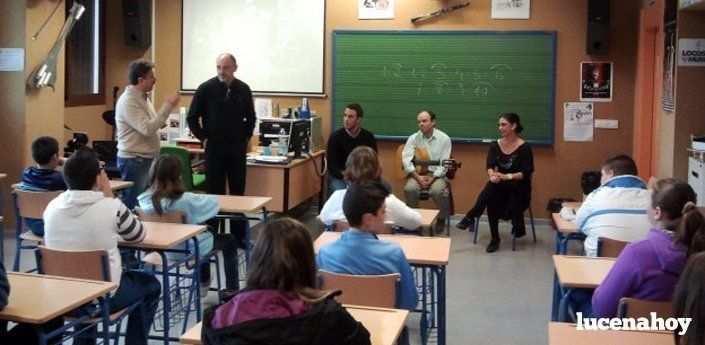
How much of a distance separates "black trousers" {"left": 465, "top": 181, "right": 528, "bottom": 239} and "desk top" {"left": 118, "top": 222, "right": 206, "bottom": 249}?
11.4 feet

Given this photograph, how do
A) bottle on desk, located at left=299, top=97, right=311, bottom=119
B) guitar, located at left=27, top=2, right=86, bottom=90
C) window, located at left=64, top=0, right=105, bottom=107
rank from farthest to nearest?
1. window, located at left=64, top=0, right=105, bottom=107
2. bottle on desk, located at left=299, top=97, right=311, bottom=119
3. guitar, located at left=27, top=2, right=86, bottom=90

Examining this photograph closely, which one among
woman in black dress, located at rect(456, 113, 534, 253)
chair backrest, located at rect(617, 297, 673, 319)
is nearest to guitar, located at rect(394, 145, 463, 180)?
woman in black dress, located at rect(456, 113, 534, 253)

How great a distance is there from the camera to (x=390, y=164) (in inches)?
339

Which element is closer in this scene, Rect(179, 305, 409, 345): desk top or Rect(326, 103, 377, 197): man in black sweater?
Rect(179, 305, 409, 345): desk top

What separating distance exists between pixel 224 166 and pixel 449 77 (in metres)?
2.73

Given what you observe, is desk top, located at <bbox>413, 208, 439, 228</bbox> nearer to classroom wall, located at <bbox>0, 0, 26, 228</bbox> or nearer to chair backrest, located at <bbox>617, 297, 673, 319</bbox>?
chair backrest, located at <bbox>617, 297, 673, 319</bbox>

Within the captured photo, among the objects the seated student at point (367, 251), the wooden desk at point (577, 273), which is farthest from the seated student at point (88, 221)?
the wooden desk at point (577, 273)

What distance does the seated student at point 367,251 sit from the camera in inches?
127

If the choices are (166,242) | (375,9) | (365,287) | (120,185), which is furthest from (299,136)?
(365,287)

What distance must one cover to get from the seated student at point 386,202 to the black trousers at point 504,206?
270 cm

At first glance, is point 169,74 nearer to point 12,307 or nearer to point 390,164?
point 390,164

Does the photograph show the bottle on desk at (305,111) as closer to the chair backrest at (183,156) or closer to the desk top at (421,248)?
the chair backrest at (183,156)

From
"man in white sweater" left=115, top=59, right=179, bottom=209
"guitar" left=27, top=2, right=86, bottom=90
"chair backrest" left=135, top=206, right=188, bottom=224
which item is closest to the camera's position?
"chair backrest" left=135, top=206, right=188, bottom=224

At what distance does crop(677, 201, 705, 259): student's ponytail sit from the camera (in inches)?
109
